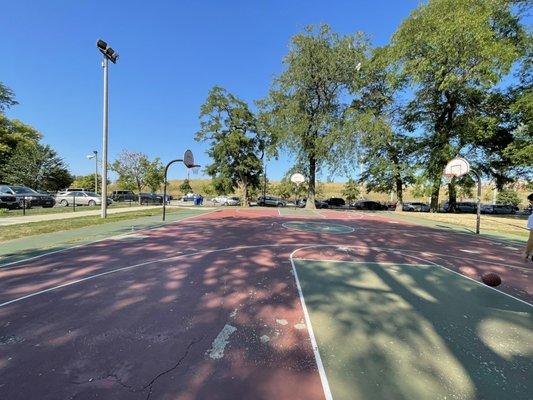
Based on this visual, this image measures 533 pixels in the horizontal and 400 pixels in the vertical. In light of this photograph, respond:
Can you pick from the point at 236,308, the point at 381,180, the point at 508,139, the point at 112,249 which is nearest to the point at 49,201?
the point at 112,249

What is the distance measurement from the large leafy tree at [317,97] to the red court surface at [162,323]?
24.7 meters

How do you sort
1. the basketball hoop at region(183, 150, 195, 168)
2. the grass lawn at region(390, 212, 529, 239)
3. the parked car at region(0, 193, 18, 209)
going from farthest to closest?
the parked car at region(0, 193, 18, 209), the basketball hoop at region(183, 150, 195, 168), the grass lawn at region(390, 212, 529, 239)

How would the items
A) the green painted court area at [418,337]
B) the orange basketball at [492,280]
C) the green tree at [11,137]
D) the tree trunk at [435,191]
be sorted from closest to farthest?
the green painted court area at [418,337]
the orange basketball at [492,280]
the tree trunk at [435,191]
the green tree at [11,137]

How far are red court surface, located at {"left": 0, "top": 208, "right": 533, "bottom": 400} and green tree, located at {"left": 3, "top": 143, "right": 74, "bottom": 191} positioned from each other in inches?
1540

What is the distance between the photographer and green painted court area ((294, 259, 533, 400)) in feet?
10.2

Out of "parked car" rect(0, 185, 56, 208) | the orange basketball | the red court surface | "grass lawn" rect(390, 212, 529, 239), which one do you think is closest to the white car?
"parked car" rect(0, 185, 56, 208)

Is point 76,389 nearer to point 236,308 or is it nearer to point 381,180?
point 236,308

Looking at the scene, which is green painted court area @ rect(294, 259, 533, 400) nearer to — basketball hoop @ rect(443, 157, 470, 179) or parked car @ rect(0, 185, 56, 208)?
basketball hoop @ rect(443, 157, 470, 179)

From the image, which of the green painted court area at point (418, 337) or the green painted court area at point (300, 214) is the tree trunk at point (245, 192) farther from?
the green painted court area at point (418, 337)

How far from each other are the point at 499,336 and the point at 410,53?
32.8 m

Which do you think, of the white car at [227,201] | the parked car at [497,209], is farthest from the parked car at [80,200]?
the parked car at [497,209]

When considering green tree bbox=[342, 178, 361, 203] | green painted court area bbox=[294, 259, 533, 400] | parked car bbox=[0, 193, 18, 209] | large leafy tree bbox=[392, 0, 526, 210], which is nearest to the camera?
green painted court area bbox=[294, 259, 533, 400]

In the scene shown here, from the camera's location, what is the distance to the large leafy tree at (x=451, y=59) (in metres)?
26.7

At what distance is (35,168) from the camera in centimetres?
4078
